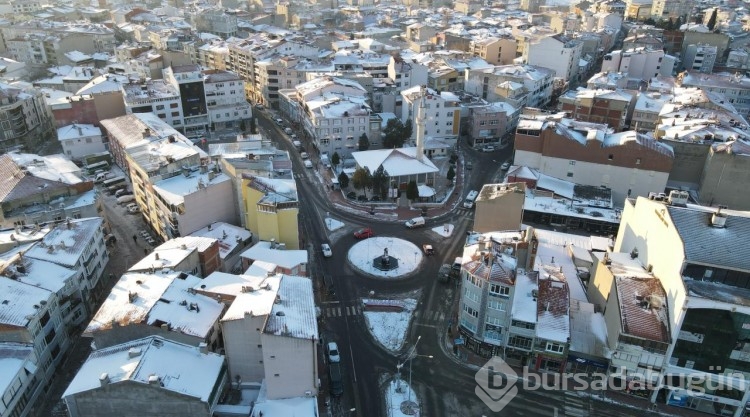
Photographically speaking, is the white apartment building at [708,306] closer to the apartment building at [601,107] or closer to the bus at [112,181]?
the apartment building at [601,107]

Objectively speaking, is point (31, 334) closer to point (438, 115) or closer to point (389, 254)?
point (389, 254)

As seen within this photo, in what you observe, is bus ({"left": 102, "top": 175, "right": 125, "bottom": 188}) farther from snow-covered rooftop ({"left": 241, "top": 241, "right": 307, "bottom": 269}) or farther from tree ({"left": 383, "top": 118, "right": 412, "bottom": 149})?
tree ({"left": 383, "top": 118, "right": 412, "bottom": 149})

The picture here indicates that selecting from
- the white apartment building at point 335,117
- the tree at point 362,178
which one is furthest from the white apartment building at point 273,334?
the white apartment building at point 335,117

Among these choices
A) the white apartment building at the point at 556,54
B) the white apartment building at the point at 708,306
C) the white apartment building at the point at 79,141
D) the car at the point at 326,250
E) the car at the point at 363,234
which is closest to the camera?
the white apartment building at the point at 708,306

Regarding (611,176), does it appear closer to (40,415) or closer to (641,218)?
(641,218)

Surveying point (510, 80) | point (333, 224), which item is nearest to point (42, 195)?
point (333, 224)
